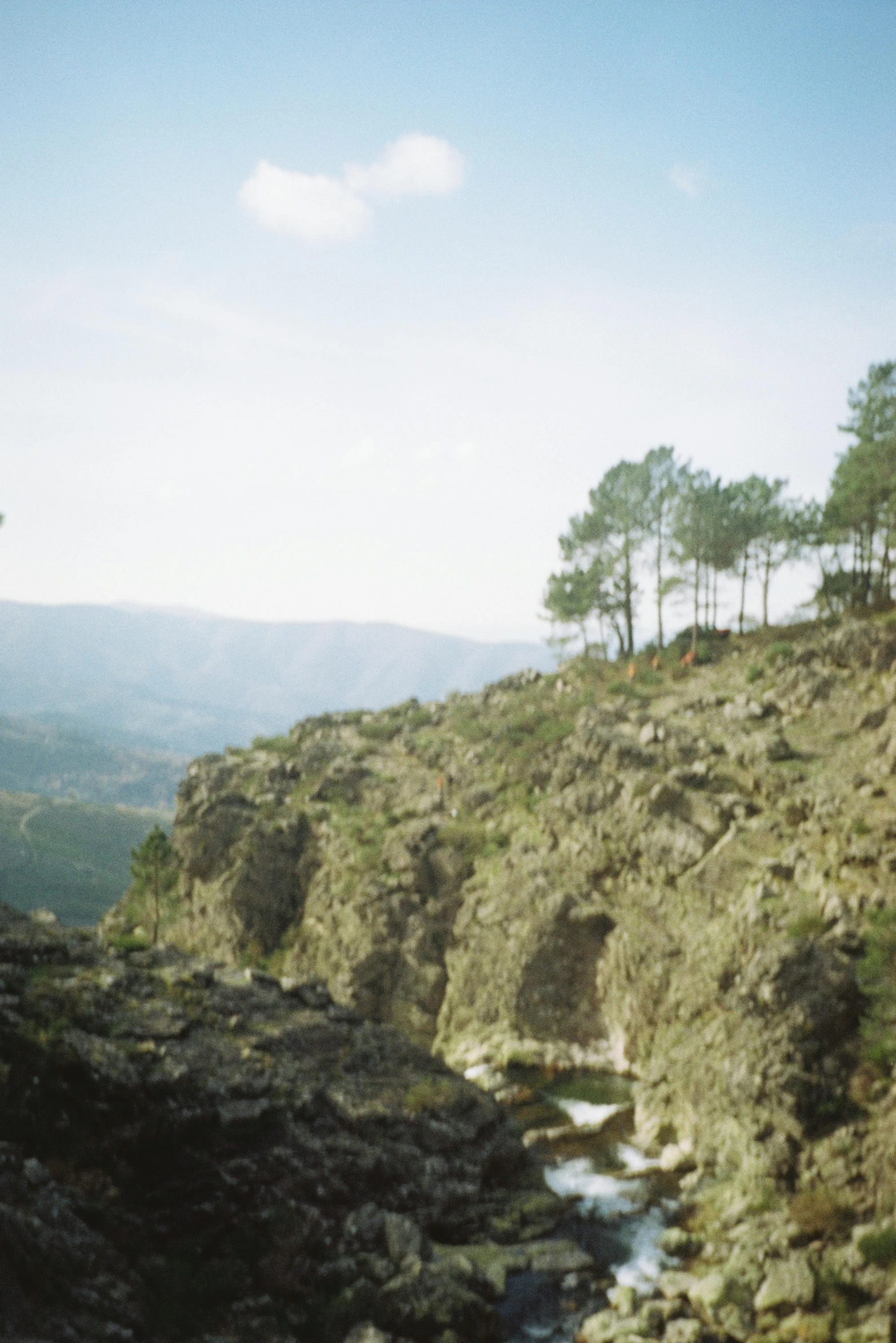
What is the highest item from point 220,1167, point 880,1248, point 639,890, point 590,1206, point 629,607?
point 629,607

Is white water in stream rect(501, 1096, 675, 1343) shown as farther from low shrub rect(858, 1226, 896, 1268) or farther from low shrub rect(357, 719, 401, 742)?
low shrub rect(357, 719, 401, 742)

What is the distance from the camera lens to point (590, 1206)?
35688 mm

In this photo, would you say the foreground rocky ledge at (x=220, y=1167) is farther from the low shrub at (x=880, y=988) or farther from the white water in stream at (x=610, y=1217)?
the low shrub at (x=880, y=988)

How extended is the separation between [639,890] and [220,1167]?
33067mm

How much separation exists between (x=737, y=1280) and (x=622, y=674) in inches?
2182

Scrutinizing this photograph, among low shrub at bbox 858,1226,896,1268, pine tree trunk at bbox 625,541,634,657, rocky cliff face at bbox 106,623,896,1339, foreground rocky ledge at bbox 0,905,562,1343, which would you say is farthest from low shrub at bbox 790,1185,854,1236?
pine tree trunk at bbox 625,541,634,657

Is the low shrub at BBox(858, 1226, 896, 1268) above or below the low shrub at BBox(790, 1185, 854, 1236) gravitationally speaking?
above

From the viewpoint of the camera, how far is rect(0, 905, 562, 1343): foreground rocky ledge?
948 inches

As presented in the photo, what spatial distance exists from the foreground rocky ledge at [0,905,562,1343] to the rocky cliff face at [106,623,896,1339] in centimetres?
1106

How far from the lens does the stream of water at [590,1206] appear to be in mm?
29188

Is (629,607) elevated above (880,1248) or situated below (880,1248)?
above

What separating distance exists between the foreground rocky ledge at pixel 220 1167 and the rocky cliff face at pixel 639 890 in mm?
11063

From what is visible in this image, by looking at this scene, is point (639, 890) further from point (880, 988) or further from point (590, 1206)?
point (590, 1206)

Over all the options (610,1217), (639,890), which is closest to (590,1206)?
(610,1217)
